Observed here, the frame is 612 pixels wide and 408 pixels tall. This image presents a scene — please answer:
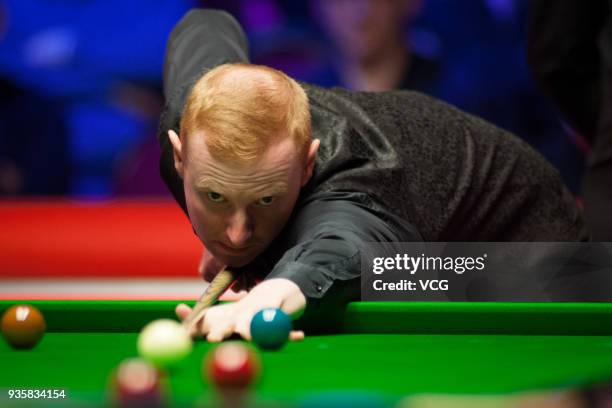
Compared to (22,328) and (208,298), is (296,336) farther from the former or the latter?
(22,328)

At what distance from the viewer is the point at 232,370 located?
4.72 feet

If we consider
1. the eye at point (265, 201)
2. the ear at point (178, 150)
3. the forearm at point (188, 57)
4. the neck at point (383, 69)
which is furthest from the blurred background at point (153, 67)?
the eye at point (265, 201)

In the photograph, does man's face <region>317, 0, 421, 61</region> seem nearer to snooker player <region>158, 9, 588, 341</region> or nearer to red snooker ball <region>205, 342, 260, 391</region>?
snooker player <region>158, 9, 588, 341</region>

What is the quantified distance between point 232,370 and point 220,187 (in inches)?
36.1

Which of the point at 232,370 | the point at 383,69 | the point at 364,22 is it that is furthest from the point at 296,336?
the point at 364,22

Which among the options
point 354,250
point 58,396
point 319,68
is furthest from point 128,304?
point 319,68

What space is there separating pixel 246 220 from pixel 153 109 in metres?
5.34

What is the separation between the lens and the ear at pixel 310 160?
2.44 metres

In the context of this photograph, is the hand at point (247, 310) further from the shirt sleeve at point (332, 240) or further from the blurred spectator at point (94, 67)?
Answer: the blurred spectator at point (94, 67)

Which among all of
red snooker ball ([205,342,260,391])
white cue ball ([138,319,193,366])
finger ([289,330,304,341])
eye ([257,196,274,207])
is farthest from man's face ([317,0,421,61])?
red snooker ball ([205,342,260,391])

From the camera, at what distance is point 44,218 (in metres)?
6.15

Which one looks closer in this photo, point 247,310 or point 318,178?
point 247,310

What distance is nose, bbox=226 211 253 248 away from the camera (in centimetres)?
235

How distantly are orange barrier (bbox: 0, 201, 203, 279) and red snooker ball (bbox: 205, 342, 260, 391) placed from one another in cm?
383
